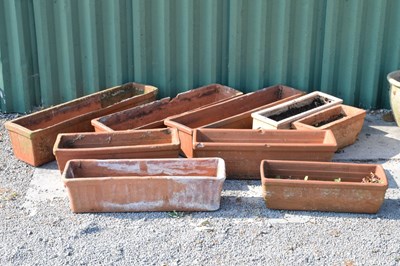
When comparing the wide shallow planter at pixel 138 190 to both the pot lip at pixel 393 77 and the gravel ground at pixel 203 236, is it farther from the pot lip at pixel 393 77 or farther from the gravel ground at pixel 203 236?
the pot lip at pixel 393 77

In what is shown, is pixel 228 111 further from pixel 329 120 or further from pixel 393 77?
pixel 393 77

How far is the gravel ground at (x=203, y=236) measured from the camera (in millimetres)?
4023

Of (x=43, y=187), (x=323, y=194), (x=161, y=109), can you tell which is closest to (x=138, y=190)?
(x=43, y=187)

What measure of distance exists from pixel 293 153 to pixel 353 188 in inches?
25.0

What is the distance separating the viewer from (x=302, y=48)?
6180 mm

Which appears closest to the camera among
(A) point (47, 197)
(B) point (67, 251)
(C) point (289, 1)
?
→ (B) point (67, 251)

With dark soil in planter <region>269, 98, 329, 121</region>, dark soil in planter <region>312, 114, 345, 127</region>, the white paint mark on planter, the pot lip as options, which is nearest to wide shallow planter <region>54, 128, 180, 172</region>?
the white paint mark on planter

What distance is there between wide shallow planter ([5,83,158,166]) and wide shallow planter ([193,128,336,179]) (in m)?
0.98

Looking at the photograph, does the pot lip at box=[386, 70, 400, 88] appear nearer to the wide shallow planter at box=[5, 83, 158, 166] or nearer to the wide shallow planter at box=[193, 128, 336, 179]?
the wide shallow planter at box=[193, 128, 336, 179]

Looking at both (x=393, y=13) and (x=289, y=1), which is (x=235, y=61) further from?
(x=393, y=13)

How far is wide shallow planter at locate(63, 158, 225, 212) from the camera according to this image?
14.4 feet

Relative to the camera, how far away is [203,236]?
13.9ft

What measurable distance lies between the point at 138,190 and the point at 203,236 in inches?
21.3

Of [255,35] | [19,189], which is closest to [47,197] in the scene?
[19,189]
